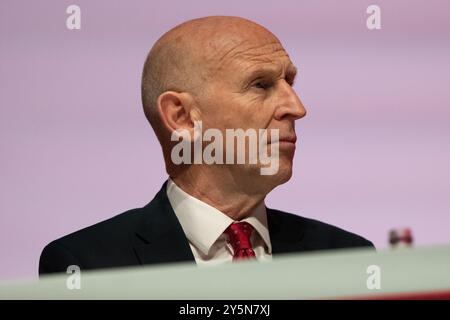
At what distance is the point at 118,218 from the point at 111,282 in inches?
6.3

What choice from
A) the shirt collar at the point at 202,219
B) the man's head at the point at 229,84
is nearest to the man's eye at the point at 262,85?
the man's head at the point at 229,84

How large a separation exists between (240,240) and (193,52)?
466mm

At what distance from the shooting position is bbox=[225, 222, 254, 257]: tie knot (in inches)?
75.7

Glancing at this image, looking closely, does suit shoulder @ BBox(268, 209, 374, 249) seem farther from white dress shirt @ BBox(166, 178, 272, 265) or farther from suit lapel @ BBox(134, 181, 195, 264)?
suit lapel @ BBox(134, 181, 195, 264)

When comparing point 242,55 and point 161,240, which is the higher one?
point 242,55

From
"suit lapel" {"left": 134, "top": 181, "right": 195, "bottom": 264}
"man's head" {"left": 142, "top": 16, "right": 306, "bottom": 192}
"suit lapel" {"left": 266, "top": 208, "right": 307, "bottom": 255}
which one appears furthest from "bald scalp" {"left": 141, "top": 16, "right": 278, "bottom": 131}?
"suit lapel" {"left": 266, "top": 208, "right": 307, "bottom": 255}

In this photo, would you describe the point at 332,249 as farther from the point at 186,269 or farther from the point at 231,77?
the point at 231,77

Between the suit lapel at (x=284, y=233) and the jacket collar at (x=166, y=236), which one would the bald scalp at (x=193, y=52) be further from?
the suit lapel at (x=284, y=233)

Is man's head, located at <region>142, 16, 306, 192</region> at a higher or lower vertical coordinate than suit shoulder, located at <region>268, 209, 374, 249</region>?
higher

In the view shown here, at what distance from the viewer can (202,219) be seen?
1940mm

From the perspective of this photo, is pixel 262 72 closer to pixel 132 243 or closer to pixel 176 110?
pixel 176 110

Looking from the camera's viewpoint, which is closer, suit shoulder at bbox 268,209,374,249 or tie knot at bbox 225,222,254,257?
tie knot at bbox 225,222,254,257

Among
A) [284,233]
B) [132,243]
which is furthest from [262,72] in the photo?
[132,243]

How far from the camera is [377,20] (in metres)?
2.14
